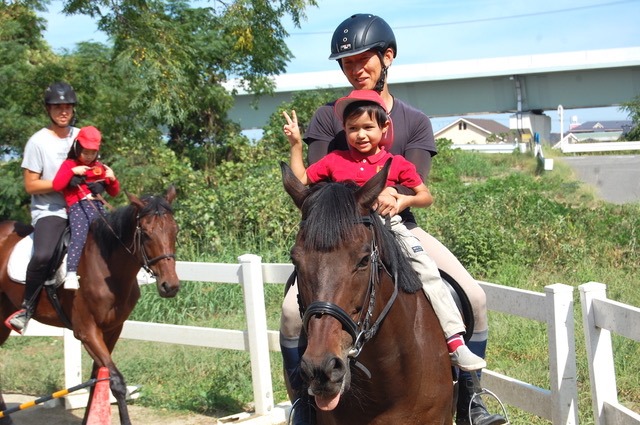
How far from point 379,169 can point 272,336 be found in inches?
146

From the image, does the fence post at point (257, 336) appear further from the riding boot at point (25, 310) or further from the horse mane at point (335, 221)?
the horse mane at point (335, 221)

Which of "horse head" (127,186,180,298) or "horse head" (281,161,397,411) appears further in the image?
"horse head" (127,186,180,298)

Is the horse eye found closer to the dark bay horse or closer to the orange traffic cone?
the dark bay horse

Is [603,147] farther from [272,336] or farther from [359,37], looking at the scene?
[359,37]

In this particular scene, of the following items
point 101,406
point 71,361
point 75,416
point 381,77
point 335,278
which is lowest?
point 75,416

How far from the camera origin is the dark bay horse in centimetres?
278

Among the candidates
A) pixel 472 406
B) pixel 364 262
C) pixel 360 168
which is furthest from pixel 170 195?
pixel 364 262

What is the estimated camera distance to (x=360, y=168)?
383 cm

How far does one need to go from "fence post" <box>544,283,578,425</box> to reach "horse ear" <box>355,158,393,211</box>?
7.63 ft

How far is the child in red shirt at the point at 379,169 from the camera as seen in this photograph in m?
3.75

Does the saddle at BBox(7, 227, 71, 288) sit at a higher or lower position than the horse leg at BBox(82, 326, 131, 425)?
higher

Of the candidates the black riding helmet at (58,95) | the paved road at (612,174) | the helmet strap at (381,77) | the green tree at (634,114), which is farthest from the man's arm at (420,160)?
the green tree at (634,114)

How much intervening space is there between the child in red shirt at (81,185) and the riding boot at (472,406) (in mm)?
3832

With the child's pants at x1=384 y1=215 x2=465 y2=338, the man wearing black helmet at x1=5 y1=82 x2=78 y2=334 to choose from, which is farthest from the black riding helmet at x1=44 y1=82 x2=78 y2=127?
the child's pants at x1=384 y1=215 x2=465 y2=338
